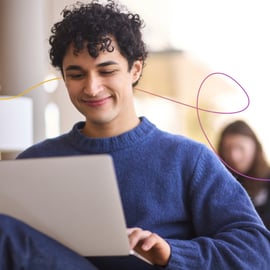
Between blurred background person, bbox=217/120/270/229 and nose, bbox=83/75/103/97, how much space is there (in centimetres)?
117

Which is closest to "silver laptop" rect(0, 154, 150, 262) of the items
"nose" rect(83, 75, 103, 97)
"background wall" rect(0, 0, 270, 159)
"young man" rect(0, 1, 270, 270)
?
"young man" rect(0, 1, 270, 270)

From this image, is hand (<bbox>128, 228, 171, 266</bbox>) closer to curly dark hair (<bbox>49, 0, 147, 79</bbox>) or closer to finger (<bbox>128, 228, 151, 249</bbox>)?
finger (<bbox>128, 228, 151, 249</bbox>)

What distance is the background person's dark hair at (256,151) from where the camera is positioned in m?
2.44

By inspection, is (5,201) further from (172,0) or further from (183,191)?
(172,0)

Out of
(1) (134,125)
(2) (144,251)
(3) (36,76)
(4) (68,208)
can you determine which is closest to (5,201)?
(4) (68,208)

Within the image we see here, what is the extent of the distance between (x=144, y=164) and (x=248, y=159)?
1203 mm

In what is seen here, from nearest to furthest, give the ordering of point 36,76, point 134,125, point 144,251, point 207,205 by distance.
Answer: point 144,251
point 207,205
point 134,125
point 36,76

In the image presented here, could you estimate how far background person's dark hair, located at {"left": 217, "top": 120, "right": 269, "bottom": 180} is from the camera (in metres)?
2.44

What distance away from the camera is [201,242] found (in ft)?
4.03

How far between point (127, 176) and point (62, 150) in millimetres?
178

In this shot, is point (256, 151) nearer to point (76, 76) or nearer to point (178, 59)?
point (178, 59)

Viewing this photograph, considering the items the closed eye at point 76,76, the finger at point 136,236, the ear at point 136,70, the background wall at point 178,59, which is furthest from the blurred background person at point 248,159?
the finger at point 136,236

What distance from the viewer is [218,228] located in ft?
4.17

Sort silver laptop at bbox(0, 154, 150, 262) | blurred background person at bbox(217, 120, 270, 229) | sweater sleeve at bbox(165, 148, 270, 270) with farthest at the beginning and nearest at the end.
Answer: blurred background person at bbox(217, 120, 270, 229) < sweater sleeve at bbox(165, 148, 270, 270) < silver laptop at bbox(0, 154, 150, 262)
